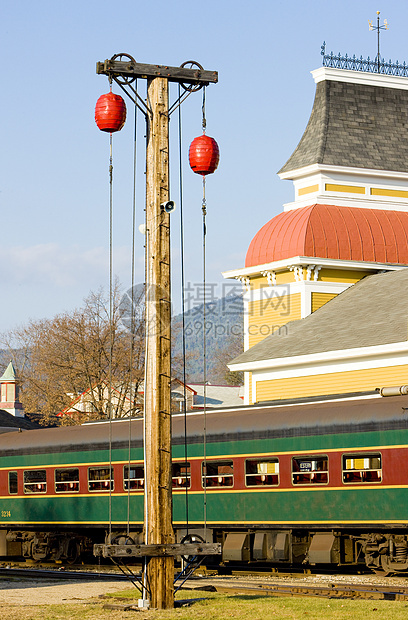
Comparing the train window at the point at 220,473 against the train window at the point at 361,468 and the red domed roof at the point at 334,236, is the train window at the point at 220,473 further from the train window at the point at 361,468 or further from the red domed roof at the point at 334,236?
the red domed roof at the point at 334,236

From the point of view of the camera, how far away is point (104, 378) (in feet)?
209

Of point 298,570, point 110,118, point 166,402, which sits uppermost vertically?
point 110,118

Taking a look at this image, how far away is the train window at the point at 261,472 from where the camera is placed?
861 inches

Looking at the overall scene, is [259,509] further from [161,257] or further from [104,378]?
[104,378]

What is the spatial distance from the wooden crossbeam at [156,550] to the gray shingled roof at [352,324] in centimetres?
1417

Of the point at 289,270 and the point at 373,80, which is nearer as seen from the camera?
the point at 289,270

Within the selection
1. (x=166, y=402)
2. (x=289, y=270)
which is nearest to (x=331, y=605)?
(x=166, y=402)

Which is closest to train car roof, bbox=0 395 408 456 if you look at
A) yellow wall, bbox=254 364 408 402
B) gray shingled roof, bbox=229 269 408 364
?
yellow wall, bbox=254 364 408 402

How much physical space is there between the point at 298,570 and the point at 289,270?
16.0m

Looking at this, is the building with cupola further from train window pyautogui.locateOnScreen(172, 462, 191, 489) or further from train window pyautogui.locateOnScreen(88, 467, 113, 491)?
train window pyautogui.locateOnScreen(88, 467, 113, 491)

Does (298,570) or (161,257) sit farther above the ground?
(161,257)

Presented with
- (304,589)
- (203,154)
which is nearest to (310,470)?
(304,589)

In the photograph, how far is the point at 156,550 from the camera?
1473 cm

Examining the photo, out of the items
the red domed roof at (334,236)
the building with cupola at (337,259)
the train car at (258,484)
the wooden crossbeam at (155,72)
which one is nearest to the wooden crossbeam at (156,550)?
the train car at (258,484)
